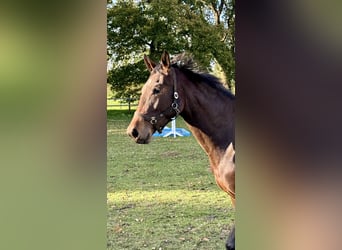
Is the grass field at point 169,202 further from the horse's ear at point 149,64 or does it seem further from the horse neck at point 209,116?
the horse's ear at point 149,64

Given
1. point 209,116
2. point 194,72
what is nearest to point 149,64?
point 194,72

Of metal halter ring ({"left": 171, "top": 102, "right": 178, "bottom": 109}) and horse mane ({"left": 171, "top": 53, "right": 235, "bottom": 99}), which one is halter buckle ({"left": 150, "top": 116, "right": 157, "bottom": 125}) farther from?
horse mane ({"left": 171, "top": 53, "right": 235, "bottom": 99})

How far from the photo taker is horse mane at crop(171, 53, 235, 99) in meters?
2.25

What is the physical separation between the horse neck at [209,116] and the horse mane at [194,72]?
21 millimetres

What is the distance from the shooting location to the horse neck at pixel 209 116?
2.27 m

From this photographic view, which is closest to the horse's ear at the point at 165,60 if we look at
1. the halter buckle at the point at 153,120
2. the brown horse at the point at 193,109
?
the brown horse at the point at 193,109

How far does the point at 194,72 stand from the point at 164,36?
0.27 meters

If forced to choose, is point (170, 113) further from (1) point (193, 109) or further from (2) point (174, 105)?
(1) point (193, 109)
